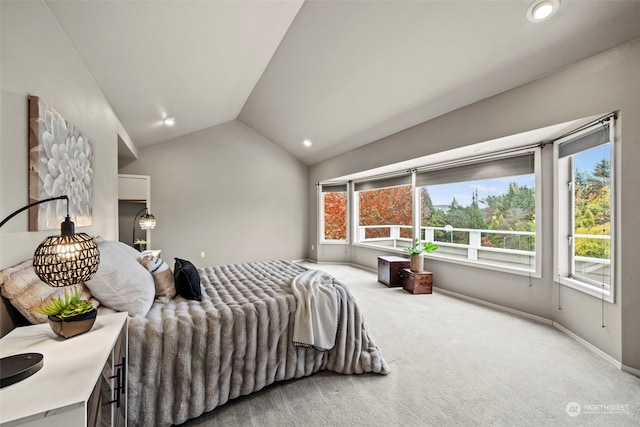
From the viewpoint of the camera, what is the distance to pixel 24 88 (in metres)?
1.48

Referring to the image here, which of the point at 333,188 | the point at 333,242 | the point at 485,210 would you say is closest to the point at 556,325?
the point at 485,210

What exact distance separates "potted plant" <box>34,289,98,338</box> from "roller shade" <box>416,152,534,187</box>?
424cm

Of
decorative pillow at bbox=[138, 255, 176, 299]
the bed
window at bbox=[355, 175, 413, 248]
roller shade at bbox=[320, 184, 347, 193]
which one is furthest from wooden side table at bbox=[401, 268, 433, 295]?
decorative pillow at bbox=[138, 255, 176, 299]

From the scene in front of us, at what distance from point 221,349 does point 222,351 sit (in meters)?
0.02

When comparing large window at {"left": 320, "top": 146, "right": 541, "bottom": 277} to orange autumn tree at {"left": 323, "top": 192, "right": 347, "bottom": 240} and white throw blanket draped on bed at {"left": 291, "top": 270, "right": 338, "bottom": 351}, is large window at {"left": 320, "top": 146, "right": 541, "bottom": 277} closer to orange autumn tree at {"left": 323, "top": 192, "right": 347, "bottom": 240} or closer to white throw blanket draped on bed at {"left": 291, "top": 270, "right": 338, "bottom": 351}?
orange autumn tree at {"left": 323, "top": 192, "right": 347, "bottom": 240}

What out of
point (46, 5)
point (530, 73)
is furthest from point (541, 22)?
point (46, 5)

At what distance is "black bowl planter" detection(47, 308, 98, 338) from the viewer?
1.17 metres

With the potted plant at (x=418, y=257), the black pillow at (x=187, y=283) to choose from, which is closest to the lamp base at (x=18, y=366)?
the black pillow at (x=187, y=283)

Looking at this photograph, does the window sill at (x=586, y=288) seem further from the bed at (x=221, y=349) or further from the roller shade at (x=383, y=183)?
the roller shade at (x=383, y=183)

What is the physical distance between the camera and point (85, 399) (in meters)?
0.82

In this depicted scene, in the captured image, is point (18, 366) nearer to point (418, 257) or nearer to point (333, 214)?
point (418, 257)

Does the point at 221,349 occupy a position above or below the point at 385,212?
below

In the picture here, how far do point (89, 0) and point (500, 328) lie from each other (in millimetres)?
4289

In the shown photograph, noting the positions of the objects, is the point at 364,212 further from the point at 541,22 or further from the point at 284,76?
the point at 541,22
